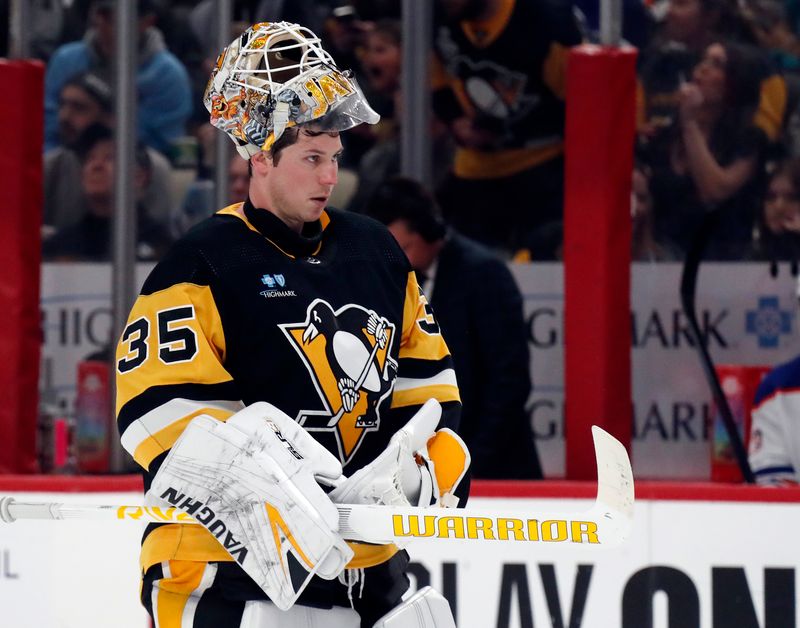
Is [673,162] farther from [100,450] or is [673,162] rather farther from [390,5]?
[100,450]

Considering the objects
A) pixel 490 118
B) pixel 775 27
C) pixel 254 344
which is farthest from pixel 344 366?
pixel 775 27

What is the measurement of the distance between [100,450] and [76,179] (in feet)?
2.88

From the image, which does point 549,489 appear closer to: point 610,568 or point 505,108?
point 610,568

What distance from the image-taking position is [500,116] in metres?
4.57

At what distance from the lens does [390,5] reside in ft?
15.0

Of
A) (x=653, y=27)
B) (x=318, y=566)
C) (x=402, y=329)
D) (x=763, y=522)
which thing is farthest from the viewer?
(x=653, y=27)

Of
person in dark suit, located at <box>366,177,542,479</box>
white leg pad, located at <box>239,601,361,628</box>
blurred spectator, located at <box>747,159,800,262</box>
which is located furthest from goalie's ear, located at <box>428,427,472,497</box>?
blurred spectator, located at <box>747,159,800,262</box>

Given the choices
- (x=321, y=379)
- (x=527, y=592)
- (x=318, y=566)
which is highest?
(x=321, y=379)

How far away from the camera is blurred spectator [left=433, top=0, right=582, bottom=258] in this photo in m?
4.50

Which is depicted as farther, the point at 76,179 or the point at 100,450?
the point at 76,179

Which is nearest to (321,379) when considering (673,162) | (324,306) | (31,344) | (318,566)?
(324,306)

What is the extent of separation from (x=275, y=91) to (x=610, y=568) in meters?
1.78

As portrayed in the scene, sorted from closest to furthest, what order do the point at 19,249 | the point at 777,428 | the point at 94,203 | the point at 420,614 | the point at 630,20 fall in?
1. the point at 420,614
2. the point at 777,428
3. the point at 19,249
4. the point at 630,20
5. the point at 94,203

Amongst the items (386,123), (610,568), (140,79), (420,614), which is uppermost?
(140,79)
